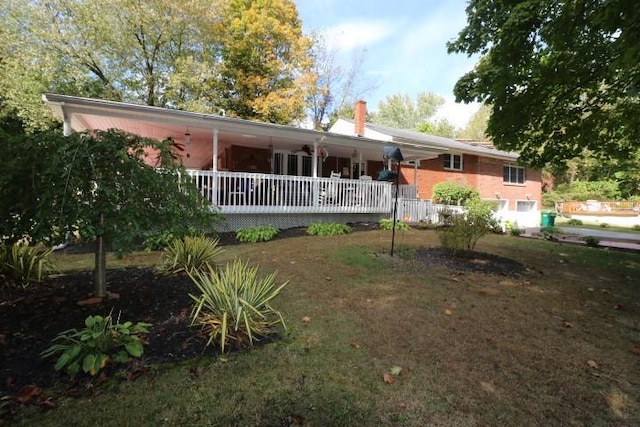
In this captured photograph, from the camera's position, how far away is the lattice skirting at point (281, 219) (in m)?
10.8

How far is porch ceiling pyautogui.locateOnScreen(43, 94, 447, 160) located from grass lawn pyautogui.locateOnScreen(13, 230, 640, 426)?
6067 mm

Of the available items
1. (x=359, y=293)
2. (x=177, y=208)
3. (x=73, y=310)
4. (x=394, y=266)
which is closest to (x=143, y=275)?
Answer: (x=73, y=310)

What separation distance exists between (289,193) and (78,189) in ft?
26.8

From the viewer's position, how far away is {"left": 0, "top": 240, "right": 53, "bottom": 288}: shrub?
4.49 meters

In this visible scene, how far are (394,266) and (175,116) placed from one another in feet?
22.8

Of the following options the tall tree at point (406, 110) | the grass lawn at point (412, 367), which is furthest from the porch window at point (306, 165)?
the tall tree at point (406, 110)

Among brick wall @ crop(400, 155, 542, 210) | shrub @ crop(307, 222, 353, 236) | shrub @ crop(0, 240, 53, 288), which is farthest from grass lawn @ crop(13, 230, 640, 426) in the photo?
brick wall @ crop(400, 155, 542, 210)

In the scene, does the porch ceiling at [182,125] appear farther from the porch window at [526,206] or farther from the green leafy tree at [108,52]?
the porch window at [526,206]

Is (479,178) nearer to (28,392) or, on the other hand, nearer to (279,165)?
(279,165)

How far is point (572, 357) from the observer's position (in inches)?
131

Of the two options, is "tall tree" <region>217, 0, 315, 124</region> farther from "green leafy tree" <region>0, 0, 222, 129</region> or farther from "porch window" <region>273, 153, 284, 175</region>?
"porch window" <region>273, 153, 284, 175</region>

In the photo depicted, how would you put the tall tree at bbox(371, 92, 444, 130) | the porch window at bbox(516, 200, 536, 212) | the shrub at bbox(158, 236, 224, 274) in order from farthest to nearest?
the tall tree at bbox(371, 92, 444, 130) < the porch window at bbox(516, 200, 536, 212) < the shrub at bbox(158, 236, 224, 274)

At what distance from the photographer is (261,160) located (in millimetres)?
15547

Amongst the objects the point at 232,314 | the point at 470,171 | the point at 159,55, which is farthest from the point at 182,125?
the point at 470,171
